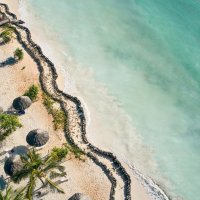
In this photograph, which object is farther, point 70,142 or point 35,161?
point 70,142

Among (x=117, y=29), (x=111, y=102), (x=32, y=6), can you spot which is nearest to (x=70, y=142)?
(x=111, y=102)

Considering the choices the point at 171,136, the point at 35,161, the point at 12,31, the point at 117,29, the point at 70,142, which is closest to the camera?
the point at 35,161

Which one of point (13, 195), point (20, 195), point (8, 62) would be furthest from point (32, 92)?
point (20, 195)

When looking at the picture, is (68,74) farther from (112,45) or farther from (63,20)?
(63,20)

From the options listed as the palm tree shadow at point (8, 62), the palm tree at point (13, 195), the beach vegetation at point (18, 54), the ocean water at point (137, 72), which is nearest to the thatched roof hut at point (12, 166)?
the palm tree at point (13, 195)

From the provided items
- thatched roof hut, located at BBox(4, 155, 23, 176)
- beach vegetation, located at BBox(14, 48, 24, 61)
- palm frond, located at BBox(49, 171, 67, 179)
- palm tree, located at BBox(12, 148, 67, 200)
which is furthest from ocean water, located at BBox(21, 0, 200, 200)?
thatched roof hut, located at BBox(4, 155, 23, 176)

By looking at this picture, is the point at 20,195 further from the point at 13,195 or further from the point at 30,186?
the point at 13,195
